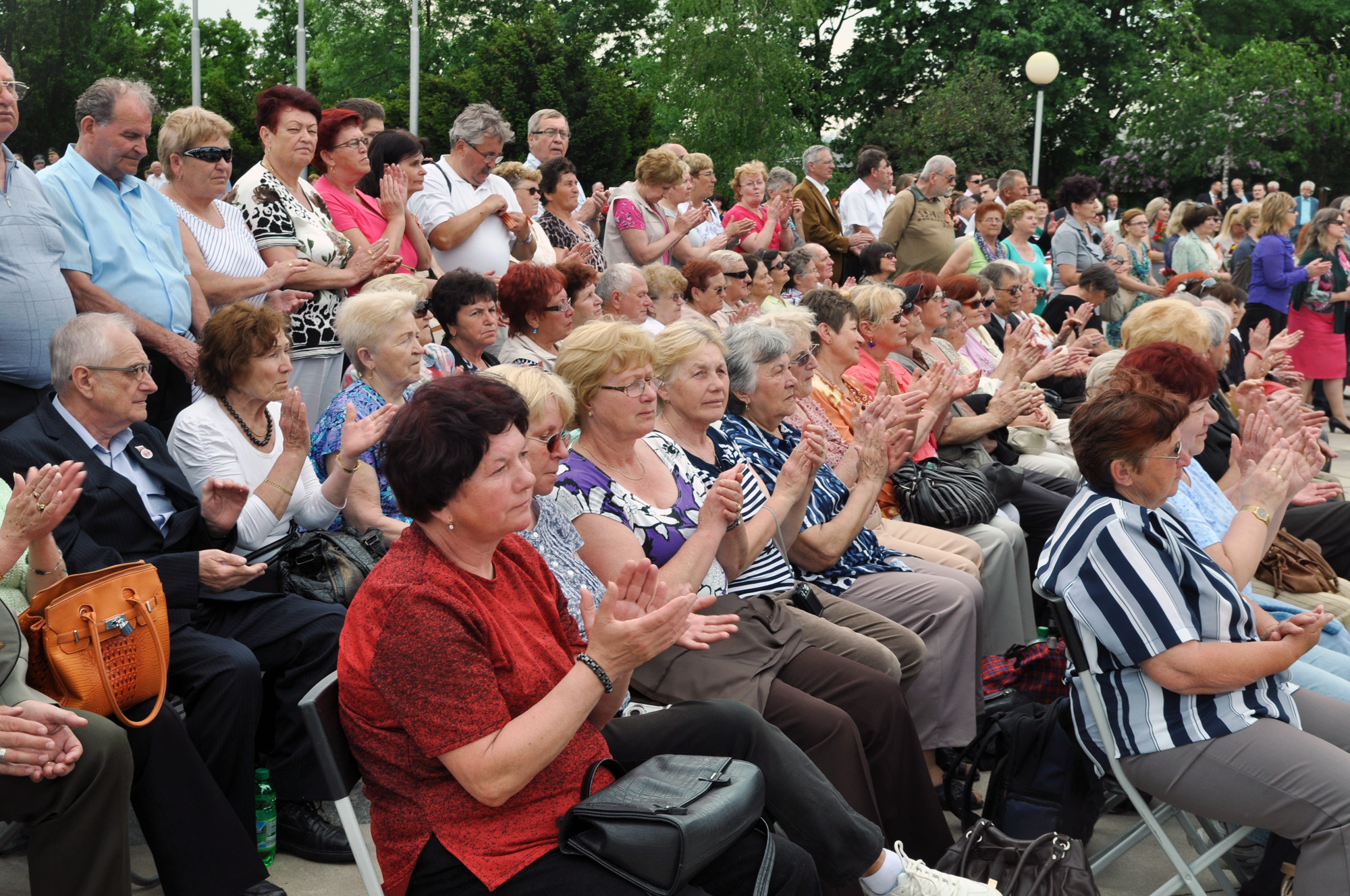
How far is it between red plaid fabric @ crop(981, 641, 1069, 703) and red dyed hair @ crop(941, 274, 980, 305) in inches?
145

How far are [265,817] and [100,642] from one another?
887mm

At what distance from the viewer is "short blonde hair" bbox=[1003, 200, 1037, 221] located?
33.1ft

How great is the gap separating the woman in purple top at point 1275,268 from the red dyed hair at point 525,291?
8.30 m

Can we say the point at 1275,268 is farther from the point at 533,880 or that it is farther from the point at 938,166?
the point at 533,880

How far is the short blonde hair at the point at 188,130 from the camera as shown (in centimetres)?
467

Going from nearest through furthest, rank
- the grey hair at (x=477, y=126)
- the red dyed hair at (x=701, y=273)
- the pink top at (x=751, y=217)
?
1. the grey hair at (x=477, y=126)
2. the red dyed hair at (x=701, y=273)
3. the pink top at (x=751, y=217)

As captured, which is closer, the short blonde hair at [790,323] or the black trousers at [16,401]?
the black trousers at [16,401]

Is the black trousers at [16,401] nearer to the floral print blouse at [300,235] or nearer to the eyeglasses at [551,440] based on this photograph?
the floral print blouse at [300,235]

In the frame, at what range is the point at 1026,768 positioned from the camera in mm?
3264

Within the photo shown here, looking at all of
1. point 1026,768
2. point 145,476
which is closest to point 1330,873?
point 1026,768

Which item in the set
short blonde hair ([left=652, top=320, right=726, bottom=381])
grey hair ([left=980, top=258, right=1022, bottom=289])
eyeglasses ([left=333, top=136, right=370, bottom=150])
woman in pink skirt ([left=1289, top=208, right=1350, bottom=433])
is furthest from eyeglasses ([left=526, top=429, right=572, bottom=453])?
woman in pink skirt ([left=1289, top=208, right=1350, bottom=433])

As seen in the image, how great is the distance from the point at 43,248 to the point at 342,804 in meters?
2.80

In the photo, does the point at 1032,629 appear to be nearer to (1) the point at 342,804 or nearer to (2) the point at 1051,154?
(1) the point at 342,804

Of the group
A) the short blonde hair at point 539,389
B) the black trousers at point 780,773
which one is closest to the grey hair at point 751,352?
the short blonde hair at point 539,389
